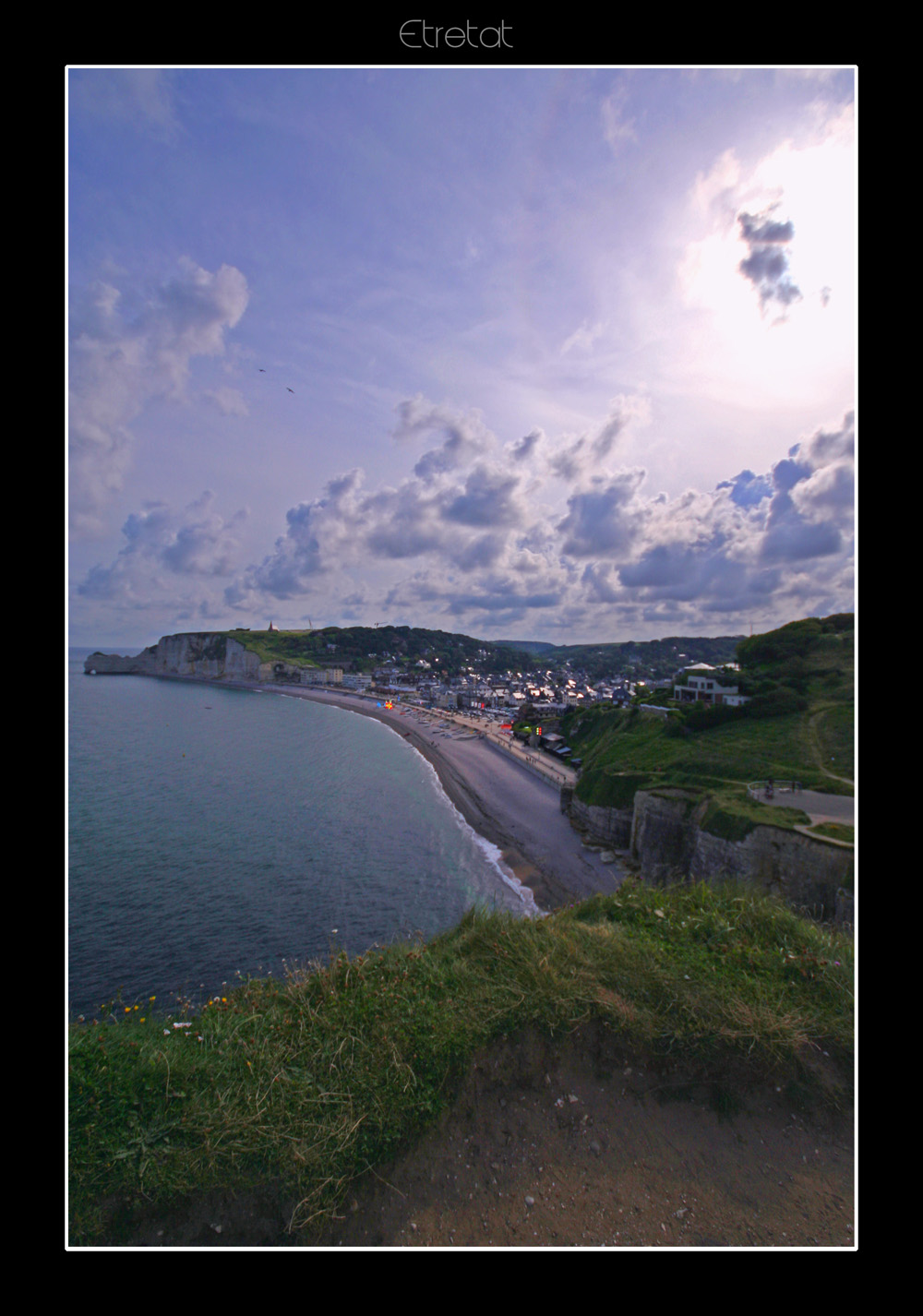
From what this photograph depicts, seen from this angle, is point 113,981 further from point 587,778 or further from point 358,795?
point 587,778

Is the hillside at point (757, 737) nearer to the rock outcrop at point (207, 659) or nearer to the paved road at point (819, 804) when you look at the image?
the paved road at point (819, 804)

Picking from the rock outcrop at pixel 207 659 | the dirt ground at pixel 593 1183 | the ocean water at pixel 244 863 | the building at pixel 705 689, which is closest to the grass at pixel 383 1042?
the dirt ground at pixel 593 1183

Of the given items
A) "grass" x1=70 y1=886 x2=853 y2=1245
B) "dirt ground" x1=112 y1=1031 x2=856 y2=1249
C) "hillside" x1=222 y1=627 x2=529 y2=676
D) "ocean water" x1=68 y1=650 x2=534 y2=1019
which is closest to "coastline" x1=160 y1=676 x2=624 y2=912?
"ocean water" x1=68 y1=650 x2=534 y2=1019

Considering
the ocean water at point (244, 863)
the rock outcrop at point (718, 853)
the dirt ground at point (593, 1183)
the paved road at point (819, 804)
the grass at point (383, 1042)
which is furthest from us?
the ocean water at point (244, 863)

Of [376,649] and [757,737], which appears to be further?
[376,649]

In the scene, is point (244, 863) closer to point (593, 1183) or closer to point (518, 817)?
point (518, 817)

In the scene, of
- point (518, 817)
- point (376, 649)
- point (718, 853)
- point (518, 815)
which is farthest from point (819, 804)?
point (376, 649)
